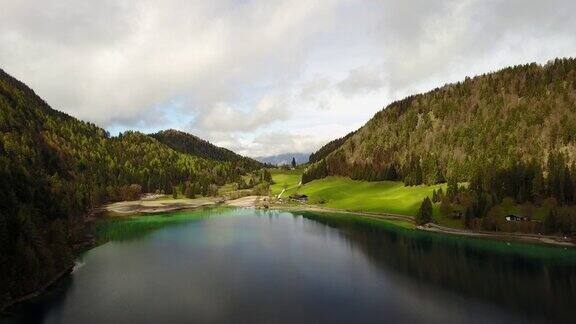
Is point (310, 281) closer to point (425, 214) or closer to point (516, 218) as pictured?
point (425, 214)

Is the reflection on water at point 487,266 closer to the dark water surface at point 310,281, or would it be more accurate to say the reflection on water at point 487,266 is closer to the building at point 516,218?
the dark water surface at point 310,281

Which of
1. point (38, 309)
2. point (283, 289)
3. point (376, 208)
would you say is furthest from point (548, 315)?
point (376, 208)

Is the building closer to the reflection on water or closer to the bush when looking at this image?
the reflection on water

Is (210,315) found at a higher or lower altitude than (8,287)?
lower

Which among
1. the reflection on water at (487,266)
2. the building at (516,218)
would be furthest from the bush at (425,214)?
the building at (516,218)

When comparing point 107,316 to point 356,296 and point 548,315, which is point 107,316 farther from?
point 548,315

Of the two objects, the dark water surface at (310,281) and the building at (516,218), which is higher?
the building at (516,218)

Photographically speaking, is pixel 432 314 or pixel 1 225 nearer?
pixel 432 314

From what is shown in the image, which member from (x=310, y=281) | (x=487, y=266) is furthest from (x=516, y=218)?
(x=310, y=281)

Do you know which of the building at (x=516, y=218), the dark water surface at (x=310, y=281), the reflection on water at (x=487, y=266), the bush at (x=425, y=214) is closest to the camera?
the dark water surface at (x=310, y=281)
